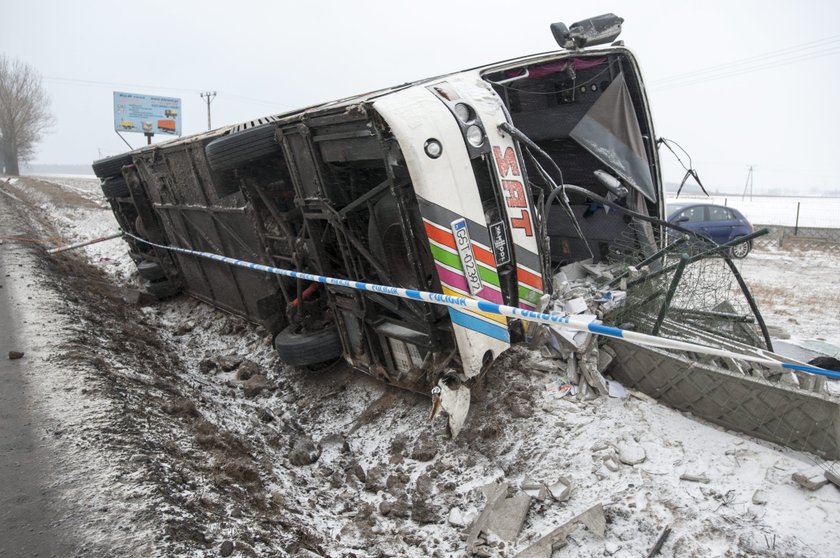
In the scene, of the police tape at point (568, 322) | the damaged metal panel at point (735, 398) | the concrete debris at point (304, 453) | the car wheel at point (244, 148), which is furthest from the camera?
the car wheel at point (244, 148)

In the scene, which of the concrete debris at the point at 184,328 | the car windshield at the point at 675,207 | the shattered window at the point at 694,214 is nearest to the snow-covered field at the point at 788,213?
the car windshield at the point at 675,207

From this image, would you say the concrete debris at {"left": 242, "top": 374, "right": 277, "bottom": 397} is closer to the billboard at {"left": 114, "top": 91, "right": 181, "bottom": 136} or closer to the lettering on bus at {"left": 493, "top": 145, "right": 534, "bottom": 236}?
the lettering on bus at {"left": 493, "top": 145, "right": 534, "bottom": 236}

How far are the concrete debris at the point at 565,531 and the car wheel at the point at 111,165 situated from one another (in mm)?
8715

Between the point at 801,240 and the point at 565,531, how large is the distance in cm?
1533

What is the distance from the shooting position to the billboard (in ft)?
104

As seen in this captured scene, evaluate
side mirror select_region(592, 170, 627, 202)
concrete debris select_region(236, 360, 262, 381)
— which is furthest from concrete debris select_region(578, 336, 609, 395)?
concrete debris select_region(236, 360, 262, 381)

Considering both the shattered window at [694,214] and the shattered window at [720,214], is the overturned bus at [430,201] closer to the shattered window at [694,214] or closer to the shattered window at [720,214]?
the shattered window at [694,214]

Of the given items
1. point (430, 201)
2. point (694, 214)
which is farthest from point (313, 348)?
point (694, 214)

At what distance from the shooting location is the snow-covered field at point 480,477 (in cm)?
268

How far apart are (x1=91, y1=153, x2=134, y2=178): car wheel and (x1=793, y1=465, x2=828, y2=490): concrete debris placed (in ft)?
31.2

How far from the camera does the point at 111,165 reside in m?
9.12

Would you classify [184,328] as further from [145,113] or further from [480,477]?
[145,113]

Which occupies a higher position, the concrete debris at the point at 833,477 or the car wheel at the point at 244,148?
the car wheel at the point at 244,148

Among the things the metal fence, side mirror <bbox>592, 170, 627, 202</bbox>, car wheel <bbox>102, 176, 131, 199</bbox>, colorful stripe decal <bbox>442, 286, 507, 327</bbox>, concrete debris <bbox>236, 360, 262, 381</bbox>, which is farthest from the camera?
the metal fence
